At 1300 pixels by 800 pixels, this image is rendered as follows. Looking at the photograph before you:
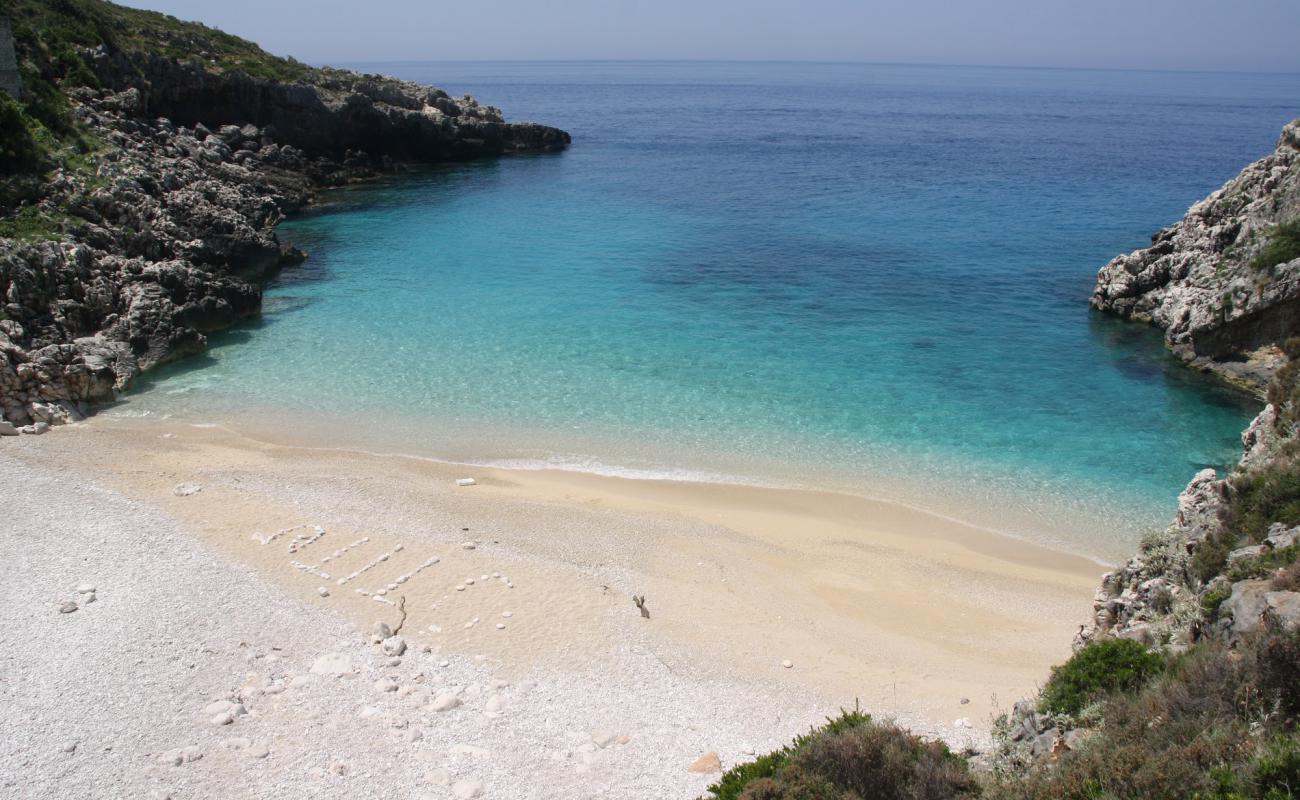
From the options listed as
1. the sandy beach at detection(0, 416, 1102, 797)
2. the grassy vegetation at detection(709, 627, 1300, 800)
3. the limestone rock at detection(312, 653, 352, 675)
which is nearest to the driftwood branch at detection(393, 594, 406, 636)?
the sandy beach at detection(0, 416, 1102, 797)

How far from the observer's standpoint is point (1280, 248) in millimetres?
Answer: 27641

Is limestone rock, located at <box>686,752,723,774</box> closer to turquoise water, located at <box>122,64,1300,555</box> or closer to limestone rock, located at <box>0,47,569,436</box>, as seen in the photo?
turquoise water, located at <box>122,64,1300,555</box>

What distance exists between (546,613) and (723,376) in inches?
545

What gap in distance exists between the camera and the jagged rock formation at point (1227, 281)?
27.7 metres

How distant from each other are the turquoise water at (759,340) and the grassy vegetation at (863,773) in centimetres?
1163

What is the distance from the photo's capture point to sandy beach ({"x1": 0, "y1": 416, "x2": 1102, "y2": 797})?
12.4 meters

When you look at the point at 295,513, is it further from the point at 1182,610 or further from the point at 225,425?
the point at 1182,610

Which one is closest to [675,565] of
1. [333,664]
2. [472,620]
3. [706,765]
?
[472,620]

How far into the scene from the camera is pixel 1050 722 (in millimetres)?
10250

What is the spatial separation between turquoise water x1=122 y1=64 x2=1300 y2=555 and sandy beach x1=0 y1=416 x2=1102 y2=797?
249 centimetres

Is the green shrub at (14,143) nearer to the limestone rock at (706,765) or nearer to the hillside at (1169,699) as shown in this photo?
the limestone rock at (706,765)

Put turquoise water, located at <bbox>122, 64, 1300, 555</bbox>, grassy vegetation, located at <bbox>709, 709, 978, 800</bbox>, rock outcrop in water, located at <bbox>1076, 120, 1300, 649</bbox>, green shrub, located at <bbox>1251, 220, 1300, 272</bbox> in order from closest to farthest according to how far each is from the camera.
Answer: grassy vegetation, located at <bbox>709, 709, 978, 800</bbox>, rock outcrop in water, located at <bbox>1076, 120, 1300, 649</bbox>, turquoise water, located at <bbox>122, 64, 1300, 555</bbox>, green shrub, located at <bbox>1251, 220, 1300, 272</bbox>

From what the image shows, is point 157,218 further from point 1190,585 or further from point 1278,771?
point 1278,771

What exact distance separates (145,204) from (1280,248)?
38.7 meters
